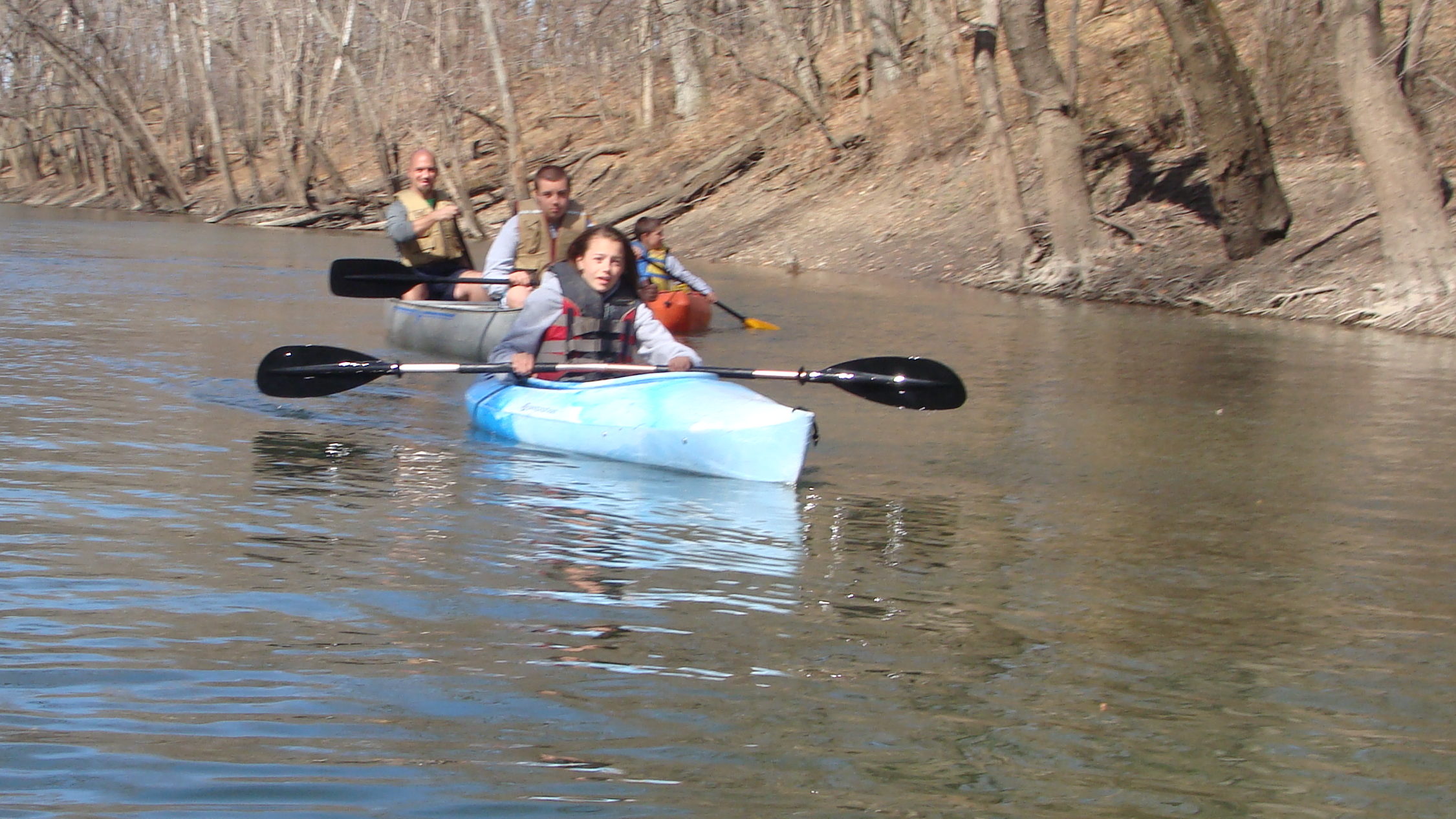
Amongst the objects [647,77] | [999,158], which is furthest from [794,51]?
[999,158]

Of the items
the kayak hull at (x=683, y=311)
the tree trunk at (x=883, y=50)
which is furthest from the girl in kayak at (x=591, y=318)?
the tree trunk at (x=883, y=50)

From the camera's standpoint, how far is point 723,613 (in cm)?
493

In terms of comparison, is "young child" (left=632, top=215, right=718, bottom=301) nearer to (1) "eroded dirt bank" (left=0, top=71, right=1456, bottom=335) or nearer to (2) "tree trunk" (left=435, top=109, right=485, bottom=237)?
(1) "eroded dirt bank" (left=0, top=71, right=1456, bottom=335)

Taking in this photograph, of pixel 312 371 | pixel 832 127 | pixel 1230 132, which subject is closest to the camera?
pixel 312 371

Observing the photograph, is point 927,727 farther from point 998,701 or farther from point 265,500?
point 265,500

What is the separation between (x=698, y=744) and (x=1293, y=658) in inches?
74.9

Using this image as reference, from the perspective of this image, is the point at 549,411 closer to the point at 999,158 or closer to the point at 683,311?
the point at 683,311

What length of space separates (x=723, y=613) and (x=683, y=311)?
29.5 feet

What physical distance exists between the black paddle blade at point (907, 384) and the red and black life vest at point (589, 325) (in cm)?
105

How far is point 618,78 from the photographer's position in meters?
36.4

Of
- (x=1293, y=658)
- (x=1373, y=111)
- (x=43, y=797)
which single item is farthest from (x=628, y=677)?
(x=1373, y=111)

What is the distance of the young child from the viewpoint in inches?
549

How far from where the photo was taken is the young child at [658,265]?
13.9 metres

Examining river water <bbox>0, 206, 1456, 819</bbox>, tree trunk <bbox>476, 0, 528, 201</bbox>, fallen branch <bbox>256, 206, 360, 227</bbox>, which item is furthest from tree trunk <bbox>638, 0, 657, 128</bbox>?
river water <bbox>0, 206, 1456, 819</bbox>
